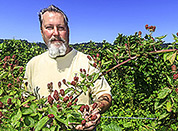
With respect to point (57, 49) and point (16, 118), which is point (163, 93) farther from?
point (16, 118)

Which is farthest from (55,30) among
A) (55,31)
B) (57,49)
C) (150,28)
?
(150,28)

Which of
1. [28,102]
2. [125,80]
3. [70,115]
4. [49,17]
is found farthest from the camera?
[125,80]

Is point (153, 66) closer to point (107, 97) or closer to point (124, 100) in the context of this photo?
point (124, 100)

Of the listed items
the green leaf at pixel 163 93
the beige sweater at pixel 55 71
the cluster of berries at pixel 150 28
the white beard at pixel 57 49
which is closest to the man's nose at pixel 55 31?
the white beard at pixel 57 49

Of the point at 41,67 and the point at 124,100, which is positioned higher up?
the point at 41,67

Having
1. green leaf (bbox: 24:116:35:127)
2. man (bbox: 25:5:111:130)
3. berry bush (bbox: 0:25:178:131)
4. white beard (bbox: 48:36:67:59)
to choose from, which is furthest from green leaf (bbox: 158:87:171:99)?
green leaf (bbox: 24:116:35:127)

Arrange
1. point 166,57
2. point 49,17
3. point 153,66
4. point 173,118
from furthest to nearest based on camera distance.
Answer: point 153,66 → point 173,118 → point 49,17 → point 166,57

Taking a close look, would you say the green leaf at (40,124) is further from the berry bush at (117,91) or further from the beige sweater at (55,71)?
the beige sweater at (55,71)

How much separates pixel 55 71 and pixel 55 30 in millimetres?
406

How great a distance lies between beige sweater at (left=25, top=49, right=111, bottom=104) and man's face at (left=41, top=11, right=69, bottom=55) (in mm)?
170

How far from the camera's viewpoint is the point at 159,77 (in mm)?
4238

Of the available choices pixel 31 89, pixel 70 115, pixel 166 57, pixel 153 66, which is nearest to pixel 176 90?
pixel 166 57

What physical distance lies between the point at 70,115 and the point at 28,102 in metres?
0.32

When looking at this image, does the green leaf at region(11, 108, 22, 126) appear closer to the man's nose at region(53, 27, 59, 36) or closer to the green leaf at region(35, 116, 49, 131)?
the green leaf at region(35, 116, 49, 131)
